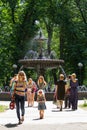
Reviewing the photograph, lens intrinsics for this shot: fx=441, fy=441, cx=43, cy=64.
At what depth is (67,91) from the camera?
21.1 m

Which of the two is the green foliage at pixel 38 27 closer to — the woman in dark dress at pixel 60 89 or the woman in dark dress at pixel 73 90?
the woman in dark dress at pixel 73 90


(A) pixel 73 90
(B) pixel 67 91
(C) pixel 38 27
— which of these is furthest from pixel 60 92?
(C) pixel 38 27

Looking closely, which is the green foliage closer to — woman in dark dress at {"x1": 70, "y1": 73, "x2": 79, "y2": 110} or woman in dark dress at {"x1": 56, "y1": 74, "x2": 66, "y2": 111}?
woman in dark dress at {"x1": 70, "y1": 73, "x2": 79, "y2": 110}

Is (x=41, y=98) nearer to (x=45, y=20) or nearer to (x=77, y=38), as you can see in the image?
(x=77, y=38)

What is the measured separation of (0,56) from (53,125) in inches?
1480

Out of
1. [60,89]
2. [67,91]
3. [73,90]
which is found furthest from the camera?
[67,91]

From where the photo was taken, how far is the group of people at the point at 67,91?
19.5m

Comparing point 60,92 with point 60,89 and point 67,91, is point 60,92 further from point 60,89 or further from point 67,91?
point 67,91

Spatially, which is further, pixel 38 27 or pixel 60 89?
pixel 38 27

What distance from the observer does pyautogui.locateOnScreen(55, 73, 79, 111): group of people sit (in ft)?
64.0

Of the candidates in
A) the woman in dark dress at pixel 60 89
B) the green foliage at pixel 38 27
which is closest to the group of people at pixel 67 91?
the woman in dark dress at pixel 60 89

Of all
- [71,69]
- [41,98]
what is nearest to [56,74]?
[71,69]

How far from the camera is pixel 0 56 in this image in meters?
49.8

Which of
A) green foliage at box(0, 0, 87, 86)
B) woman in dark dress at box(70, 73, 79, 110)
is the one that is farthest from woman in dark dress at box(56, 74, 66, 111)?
green foliage at box(0, 0, 87, 86)
